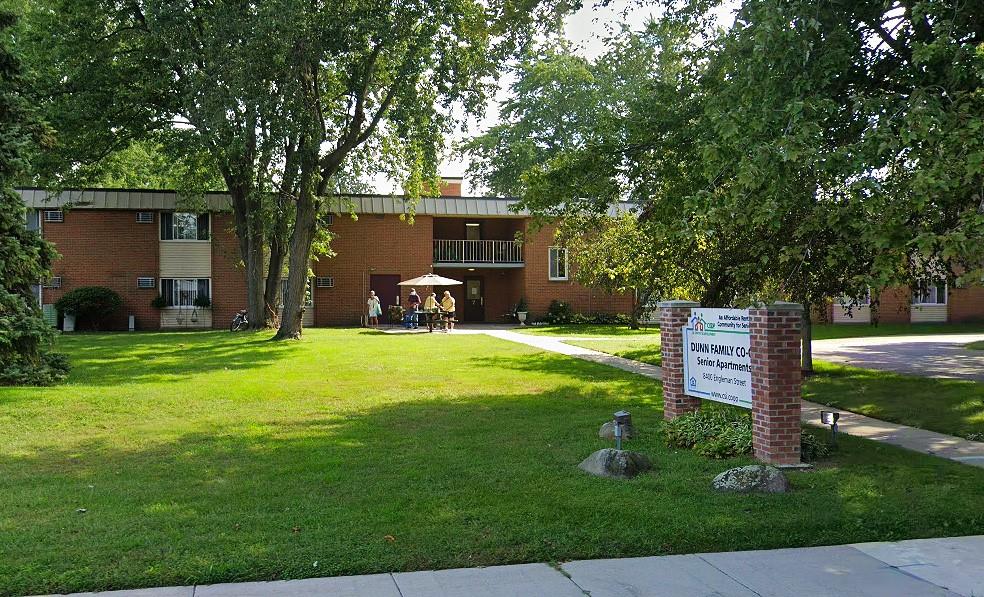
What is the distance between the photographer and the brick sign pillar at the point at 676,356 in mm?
9305

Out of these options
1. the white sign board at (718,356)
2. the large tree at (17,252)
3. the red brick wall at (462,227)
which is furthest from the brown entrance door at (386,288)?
the white sign board at (718,356)

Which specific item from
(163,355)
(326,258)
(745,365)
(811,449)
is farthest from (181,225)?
(811,449)

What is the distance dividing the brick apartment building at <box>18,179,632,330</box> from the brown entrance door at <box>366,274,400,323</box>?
55 millimetres

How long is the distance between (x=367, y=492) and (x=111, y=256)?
1165 inches

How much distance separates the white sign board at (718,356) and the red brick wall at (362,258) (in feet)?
88.6

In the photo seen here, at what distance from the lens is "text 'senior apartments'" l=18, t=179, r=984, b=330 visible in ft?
105

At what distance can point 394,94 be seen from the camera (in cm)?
2302

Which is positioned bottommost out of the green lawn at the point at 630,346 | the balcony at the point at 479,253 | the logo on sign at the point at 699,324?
the green lawn at the point at 630,346

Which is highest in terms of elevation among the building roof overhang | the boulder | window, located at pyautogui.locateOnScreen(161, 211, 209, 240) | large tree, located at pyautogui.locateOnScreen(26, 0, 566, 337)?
large tree, located at pyautogui.locateOnScreen(26, 0, 566, 337)

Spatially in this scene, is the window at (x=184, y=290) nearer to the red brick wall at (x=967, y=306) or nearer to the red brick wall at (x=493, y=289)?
the red brick wall at (x=493, y=289)

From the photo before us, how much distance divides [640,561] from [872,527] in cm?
196

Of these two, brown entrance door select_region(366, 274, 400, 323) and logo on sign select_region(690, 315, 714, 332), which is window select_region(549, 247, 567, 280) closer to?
brown entrance door select_region(366, 274, 400, 323)

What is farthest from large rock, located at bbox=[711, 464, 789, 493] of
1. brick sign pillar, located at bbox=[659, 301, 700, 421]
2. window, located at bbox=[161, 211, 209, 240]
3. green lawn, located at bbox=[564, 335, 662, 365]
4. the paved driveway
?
window, located at bbox=[161, 211, 209, 240]

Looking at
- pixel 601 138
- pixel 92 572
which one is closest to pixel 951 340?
pixel 601 138
